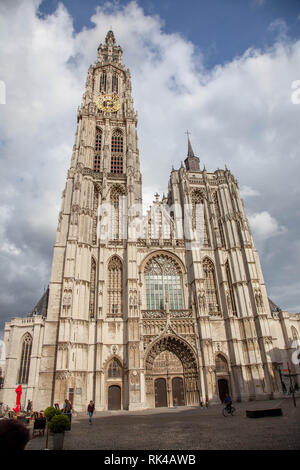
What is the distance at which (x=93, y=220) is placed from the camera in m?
32.5

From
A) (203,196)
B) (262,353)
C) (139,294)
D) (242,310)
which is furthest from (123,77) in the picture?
(262,353)

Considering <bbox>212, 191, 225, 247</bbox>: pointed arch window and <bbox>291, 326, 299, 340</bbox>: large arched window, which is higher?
<bbox>212, 191, 225, 247</bbox>: pointed arch window

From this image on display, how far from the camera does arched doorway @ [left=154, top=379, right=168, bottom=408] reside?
26.2 m

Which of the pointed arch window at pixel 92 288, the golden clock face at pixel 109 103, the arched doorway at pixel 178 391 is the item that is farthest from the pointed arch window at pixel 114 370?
the golden clock face at pixel 109 103

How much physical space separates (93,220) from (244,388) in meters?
22.8

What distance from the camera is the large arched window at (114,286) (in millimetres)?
28719

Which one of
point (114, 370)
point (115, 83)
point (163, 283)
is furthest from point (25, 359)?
point (115, 83)

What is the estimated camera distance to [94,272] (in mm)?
29766

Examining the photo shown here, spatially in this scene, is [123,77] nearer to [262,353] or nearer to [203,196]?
[203,196]

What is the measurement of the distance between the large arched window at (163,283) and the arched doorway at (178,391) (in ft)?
22.4

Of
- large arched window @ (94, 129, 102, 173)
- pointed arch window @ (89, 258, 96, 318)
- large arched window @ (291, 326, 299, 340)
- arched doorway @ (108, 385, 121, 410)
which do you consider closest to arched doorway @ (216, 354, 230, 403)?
arched doorway @ (108, 385, 121, 410)

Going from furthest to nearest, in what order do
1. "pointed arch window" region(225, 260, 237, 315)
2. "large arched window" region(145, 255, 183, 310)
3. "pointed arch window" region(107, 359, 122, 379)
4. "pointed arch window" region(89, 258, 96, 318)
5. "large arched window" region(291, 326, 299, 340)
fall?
"large arched window" region(291, 326, 299, 340) → "large arched window" region(145, 255, 183, 310) → "pointed arch window" region(225, 260, 237, 315) → "pointed arch window" region(89, 258, 96, 318) → "pointed arch window" region(107, 359, 122, 379)

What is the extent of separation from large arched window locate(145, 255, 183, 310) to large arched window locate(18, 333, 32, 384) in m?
13.5

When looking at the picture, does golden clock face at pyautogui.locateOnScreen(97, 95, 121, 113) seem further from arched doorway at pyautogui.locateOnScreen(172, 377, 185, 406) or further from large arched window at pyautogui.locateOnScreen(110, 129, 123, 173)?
arched doorway at pyautogui.locateOnScreen(172, 377, 185, 406)
